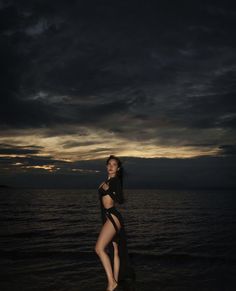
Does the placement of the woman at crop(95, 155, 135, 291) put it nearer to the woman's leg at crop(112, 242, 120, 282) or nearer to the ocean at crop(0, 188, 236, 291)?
the woman's leg at crop(112, 242, 120, 282)

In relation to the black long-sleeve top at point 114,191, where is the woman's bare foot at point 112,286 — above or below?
below

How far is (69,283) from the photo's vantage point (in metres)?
8.09

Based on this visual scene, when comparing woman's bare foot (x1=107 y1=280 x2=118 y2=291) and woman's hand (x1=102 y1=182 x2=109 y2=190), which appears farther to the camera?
woman's hand (x1=102 y1=182 x2=109 y2=190)

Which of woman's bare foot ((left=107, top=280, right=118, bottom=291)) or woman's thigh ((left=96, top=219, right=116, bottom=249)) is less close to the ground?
woman's thigh ((left=96, top=219, right=116, bottom=249))

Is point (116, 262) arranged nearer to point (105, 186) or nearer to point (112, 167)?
point (105, 186)

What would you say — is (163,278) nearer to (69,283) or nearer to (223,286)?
(223,286)

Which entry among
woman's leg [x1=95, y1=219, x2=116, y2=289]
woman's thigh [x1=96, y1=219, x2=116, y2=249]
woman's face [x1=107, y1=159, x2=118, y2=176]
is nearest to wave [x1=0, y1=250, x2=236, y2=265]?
woman's leg [x1=95, y1=219, x2=116, y2=289]

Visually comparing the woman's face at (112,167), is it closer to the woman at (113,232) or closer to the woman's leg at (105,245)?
the woman at (113,232)

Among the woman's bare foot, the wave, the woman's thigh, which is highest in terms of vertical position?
the woman's thigh

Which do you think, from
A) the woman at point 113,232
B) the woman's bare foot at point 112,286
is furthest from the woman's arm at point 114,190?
the woman's bare foot at point 112,286

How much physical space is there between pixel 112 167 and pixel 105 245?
159 centimetres

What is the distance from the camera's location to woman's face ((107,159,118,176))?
6266 millimetres

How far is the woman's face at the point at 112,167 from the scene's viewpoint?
6266 mm

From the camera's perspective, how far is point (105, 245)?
592 centimetres
